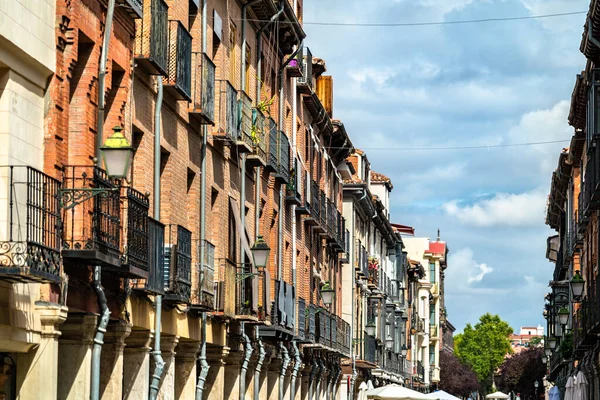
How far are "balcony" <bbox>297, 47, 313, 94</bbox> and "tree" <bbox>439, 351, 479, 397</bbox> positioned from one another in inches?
3349

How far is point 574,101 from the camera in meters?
44.1

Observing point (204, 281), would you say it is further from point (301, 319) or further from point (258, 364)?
point (301, 319)

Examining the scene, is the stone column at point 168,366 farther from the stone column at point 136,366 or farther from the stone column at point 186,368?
the stone column at point 186,368

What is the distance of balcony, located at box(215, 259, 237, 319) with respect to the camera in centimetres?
2422

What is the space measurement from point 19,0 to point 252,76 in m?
15.6

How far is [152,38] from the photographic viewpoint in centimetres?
1881

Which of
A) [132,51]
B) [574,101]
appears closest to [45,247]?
[132,51]

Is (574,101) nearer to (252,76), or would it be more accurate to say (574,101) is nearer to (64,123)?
(252,76)

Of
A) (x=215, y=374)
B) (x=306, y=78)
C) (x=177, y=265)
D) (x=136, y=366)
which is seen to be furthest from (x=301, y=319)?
A: (x=136, y=366)

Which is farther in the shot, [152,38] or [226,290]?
[226,290]

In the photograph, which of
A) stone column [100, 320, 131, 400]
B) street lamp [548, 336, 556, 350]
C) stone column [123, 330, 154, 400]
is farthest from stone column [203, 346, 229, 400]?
street lamp [548, 336, 556, 350]

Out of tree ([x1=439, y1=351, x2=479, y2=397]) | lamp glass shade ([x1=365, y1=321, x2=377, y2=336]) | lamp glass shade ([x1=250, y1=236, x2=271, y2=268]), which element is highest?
lamp glass shade ([x1=250, y1=236, x2=271, y2=268])

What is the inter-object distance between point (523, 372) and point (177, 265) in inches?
4676

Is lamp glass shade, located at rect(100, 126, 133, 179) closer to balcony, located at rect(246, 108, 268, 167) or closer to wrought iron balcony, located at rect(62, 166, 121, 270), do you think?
wrought iron balcony, located at rect(62, 166, 121, 270)
